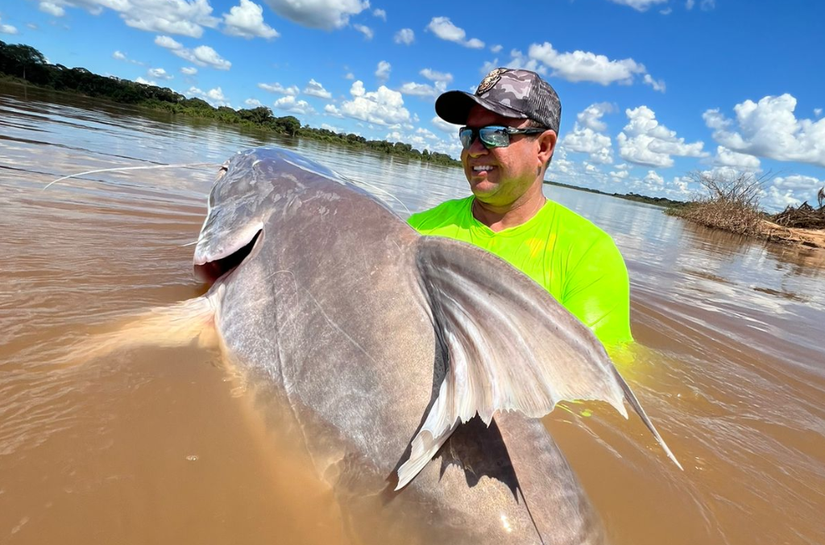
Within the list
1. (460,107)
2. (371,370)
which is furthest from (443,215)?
(371,370)

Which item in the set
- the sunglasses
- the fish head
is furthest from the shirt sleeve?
the fish head

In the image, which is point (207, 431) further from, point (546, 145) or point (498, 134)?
point (546, 145)

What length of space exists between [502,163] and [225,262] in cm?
180

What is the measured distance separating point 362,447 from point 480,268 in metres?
0.88

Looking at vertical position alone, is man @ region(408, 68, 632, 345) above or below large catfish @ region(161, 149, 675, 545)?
above

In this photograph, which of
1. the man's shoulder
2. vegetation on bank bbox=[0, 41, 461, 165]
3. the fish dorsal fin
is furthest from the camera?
vegetation on bank bbox=[0, 41, 461, 165]

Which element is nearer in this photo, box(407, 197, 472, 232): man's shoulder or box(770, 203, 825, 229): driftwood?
box(407, 197, 472, 232): man's shoulder

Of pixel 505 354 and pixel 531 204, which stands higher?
pixel 531 204

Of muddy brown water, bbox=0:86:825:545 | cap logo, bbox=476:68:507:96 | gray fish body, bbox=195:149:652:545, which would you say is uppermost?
cap logo, bbox=476:68:507:96

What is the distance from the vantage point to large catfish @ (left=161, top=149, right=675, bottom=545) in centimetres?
127

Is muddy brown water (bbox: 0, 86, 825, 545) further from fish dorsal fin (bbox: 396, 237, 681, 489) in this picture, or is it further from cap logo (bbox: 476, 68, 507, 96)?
cap logo (bbox: 476, 68, 507, 96)

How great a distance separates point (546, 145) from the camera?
279 cm

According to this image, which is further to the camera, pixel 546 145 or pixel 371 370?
pixel 546 145

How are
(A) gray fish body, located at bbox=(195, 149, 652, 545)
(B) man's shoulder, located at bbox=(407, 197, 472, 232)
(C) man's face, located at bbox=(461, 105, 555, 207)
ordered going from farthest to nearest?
(B) man's shoulder, located at bbox=(407, 197, 472, 232) < (C) man's face, located at bbox=(461, 105, 555, 207) < (A) gray fish body, located at bbox=(195, 149, 652, 545)
